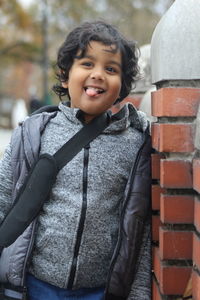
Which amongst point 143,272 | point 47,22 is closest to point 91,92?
point 143,272

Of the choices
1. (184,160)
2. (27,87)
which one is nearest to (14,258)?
(184,160)

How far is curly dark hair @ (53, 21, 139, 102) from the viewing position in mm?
2090

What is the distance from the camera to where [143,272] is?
82.6 inches

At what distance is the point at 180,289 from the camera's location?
1928mm

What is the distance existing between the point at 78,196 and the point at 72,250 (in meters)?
0.21

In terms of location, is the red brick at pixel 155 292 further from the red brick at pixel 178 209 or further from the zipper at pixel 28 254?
the zipper at pixel 28 254

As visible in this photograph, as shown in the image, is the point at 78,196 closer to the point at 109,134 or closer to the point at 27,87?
the point at 109,134

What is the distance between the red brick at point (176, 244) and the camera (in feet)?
6.20

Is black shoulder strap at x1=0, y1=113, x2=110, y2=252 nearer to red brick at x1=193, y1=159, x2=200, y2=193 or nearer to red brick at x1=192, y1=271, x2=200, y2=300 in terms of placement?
red brick at x1=193, y1=159, x2=200, y2=193

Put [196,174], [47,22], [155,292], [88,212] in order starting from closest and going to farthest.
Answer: [196,174] < [88,212] < [155,292] < [47,22]

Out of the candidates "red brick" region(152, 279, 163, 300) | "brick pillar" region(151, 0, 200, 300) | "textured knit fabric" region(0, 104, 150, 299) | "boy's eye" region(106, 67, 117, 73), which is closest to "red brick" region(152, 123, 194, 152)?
"brick pillar" region(151, 0, 200, 300)

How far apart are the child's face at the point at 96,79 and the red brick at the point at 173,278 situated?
0.66 metres

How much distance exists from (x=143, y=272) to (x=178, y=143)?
1.92ft

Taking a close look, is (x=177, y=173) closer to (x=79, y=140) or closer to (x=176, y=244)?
(x=176, y=244)
